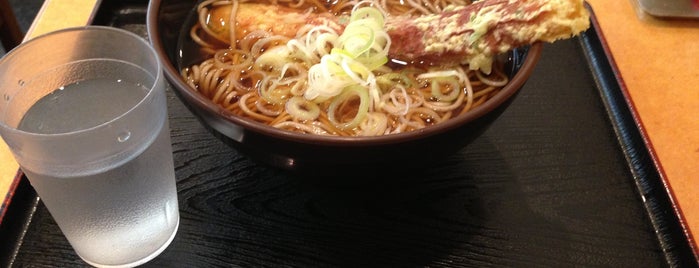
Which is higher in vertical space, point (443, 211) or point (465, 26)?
point (465, 26)

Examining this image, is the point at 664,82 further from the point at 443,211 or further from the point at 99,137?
the point at 99,137

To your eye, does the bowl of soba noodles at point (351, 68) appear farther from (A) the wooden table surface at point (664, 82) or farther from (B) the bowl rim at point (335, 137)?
(A) the wooden table surface at point (664, 82)

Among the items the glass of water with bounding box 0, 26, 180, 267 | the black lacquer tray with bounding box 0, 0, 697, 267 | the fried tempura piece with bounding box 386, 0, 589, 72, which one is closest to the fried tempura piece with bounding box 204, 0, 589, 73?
the fried tempura piece with bounding box 386, 0, 589, 72

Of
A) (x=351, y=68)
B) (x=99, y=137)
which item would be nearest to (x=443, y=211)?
(x=351, y=68)

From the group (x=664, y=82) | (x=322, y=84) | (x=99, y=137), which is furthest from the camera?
(x=664, y=82)

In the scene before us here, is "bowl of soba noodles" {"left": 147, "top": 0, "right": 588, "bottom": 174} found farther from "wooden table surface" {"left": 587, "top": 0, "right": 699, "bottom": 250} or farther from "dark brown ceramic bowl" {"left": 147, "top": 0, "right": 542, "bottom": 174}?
"wooden table surface" {"left": 587, "top": 0, "right": 699, "bottom": 250}

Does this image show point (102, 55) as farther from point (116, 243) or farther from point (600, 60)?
point (600, 60)
